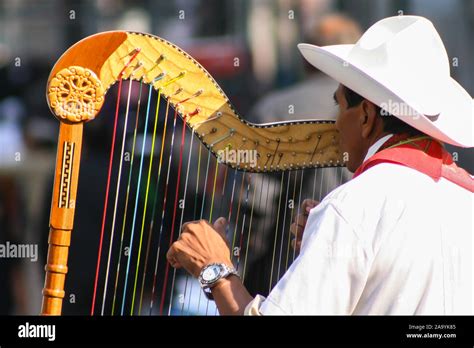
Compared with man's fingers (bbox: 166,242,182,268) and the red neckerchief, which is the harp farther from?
the red neckerchief

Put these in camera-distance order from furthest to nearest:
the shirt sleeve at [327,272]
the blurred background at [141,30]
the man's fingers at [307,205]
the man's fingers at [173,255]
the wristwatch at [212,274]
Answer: the blurred background at [141,30]
the man's fingers at [307,205]
the man's fingers at [173,255]
the wristwatch at [212,274]
the shirt sleeve at [327,272]

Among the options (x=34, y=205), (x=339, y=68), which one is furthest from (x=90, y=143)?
(x=339, y=68)

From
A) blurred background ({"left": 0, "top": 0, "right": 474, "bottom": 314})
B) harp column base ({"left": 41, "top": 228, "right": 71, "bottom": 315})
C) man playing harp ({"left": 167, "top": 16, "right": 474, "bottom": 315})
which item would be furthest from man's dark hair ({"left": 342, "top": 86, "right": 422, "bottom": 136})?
blurred background ({"left": 0, "top": 0, "right": 474, "bottom": 314})

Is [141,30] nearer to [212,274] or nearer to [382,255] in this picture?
[212,274]

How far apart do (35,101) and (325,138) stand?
3297 millimetres

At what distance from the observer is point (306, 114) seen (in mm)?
4527

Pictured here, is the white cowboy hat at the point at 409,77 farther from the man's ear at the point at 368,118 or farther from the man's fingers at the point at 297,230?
the man's fingers at the point at 297,230

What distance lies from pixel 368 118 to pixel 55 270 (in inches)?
34.1

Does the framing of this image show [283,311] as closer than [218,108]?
Yes

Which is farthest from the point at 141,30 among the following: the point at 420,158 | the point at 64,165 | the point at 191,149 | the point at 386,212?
the point at 386,212

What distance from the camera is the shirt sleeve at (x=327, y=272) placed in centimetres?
251

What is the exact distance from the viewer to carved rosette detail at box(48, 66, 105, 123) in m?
2.71

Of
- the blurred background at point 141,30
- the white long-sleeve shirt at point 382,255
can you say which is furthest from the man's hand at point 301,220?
the blurred background at point 141,30
